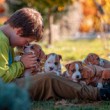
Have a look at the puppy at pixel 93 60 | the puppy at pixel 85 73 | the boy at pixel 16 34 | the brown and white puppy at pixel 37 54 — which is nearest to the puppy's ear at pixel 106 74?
the puppy at pixel 85 73

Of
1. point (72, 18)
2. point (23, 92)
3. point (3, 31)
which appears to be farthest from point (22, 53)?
point (72, 18)

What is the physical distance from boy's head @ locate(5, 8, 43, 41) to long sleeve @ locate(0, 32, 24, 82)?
0.20m

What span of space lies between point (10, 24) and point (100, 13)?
26.7ft

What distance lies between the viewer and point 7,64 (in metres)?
5.42

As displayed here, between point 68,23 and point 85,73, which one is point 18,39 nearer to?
point 85,73

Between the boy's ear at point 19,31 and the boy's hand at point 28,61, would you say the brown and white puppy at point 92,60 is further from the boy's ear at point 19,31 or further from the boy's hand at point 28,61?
the boy's ear at point 19,31

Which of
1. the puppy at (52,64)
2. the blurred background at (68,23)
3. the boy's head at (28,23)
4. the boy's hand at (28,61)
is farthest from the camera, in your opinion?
the blurred background at (68,23)

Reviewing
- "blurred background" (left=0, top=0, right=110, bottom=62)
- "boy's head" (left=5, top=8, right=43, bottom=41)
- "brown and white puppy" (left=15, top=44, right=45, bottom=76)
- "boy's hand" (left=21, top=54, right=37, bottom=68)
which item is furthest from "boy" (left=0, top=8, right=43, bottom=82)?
"blurred background" (left=0, top=0, right=110, bottom=62)

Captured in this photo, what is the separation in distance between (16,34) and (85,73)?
1053mm

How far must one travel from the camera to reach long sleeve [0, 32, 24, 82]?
5.34 meters

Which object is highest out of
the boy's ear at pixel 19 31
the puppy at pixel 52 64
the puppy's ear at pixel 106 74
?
the boy's ear at pixel 19 31

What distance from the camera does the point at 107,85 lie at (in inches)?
225

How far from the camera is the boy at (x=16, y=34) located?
5.34 metres

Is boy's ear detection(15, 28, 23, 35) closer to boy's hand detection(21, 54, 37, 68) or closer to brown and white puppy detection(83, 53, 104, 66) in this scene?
boy's hand detection(21, 54, 37, 68)
